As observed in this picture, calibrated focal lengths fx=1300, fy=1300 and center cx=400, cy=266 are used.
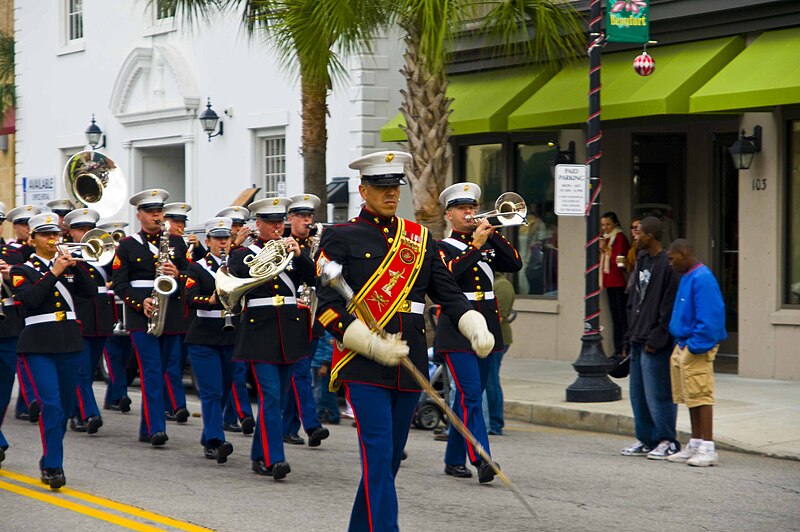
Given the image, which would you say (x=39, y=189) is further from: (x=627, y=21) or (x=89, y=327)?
(x=627, y=21)

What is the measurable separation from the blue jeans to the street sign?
20824 millimetres

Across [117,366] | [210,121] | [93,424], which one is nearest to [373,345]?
[93,424]

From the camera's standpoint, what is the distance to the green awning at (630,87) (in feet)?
51.4

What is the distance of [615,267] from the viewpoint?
17.3m

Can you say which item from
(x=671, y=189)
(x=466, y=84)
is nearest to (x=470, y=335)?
(x=671, y=189)

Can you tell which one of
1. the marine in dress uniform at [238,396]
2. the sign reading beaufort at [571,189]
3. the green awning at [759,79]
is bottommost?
the marine in dress uniform at [238,396]

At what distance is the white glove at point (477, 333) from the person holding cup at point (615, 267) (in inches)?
411

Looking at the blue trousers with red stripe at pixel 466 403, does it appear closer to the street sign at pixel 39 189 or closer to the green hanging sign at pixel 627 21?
the green hanging sign at pixel 627 21

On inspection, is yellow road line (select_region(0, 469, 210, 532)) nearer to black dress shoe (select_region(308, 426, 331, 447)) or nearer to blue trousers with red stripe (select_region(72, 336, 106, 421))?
blue trousers with red stripe (select_region(72, 336, 106, 421))

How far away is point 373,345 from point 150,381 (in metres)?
5.56

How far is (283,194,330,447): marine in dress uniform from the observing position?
35.4 ft

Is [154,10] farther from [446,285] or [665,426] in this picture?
[446,285]

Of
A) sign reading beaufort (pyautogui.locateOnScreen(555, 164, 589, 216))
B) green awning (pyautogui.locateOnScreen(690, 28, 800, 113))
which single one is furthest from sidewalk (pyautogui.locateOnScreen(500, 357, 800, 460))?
green awning (pyautogui.locateOnScreen(690, 28, 800, 113))

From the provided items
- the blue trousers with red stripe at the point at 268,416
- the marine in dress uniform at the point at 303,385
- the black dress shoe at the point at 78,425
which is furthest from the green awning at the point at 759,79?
the black dress shoe at the point at 78,425
